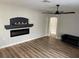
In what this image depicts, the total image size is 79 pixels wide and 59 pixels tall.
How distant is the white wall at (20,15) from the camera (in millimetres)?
4979

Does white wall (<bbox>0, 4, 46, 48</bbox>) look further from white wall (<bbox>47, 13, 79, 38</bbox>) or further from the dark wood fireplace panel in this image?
white wall (<bbox>47, 13, 79, 38</bbox>)

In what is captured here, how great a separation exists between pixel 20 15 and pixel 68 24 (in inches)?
145

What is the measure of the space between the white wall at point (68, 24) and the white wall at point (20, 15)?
60.7 inches

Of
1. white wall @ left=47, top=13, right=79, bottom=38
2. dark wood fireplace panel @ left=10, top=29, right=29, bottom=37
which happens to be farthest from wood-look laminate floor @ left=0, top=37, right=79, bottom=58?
white wall @ left=47, top=13, right=79, bottom=38

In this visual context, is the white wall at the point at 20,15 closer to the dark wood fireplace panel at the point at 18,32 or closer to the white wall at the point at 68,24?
the dark wood fireplace panel at the point at 18,32

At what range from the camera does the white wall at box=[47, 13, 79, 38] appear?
6035 millimetres

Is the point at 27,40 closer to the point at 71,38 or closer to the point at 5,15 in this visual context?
the point at 5,15

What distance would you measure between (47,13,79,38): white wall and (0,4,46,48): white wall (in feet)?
5.06

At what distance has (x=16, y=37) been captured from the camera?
577 cm

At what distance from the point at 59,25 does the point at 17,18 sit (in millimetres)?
3483

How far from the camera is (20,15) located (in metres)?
5.76

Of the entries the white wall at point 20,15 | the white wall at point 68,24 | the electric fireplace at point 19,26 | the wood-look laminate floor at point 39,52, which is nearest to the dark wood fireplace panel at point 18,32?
the electric fireplace at point 19,26

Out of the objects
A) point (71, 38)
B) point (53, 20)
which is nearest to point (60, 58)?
point (71, 38)

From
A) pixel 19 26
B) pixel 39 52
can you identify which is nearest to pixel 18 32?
pixel 19 26
